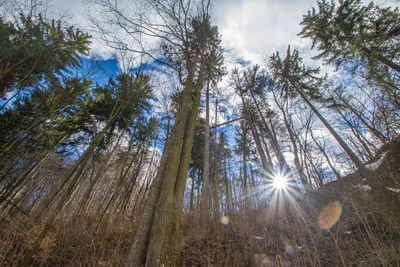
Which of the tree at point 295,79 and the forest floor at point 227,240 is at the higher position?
the tree at point 295,79

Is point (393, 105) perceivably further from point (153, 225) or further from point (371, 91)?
point (153, 225)

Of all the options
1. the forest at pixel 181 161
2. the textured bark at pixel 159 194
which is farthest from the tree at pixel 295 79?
the textured bark at pixel 159 194

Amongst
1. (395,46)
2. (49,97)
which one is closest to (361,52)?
(395,46)

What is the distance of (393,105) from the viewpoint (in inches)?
176

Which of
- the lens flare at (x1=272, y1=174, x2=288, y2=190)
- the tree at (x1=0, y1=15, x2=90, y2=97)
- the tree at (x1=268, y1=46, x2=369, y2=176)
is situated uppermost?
the tree at (x1=268, y1=46, x2=369, y2=176)

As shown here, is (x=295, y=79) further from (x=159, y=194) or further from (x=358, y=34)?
(x=159, y=194)

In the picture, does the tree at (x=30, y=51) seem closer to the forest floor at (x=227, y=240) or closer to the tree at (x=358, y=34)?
the forest floor at (x=227, y=240)

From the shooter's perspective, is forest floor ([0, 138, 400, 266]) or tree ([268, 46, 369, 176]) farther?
tree ([268, 46, 369, 176])

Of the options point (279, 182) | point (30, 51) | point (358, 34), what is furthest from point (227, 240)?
point (358, 34)

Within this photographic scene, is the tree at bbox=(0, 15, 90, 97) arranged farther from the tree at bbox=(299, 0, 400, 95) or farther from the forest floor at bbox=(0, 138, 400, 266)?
the tree at bbox=(299, 0, 400, 95)

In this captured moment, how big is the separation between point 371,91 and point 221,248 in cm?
784

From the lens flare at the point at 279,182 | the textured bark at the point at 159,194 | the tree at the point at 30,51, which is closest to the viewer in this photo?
the textured bark at the point at 159,194

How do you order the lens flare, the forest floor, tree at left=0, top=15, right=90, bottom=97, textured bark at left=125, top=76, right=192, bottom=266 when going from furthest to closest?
the lens flare, tree at left=0, top=15, right=90, bottom=97, the forest floor, textured bark at left=125, top=76, right=192, bottom=266

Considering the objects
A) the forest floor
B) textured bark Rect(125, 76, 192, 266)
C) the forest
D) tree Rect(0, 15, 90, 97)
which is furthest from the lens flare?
tree Rect(0, 15, 90, 97)
